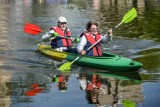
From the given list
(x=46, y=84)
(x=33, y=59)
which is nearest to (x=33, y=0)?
(x=33, y=59)

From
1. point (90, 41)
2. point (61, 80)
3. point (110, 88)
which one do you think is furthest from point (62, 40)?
point (110, 88)

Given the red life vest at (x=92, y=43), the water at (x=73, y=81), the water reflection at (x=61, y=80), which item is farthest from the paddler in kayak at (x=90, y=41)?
the water reflection at (x=61, y=80)

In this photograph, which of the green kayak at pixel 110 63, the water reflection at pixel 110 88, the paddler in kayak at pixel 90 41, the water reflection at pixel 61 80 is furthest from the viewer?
the paddler in kayak at pixel 90 41

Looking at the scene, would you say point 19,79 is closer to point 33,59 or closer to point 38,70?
point 38,70

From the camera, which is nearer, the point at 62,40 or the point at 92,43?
the point at 92,43

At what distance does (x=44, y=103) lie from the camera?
8734mm

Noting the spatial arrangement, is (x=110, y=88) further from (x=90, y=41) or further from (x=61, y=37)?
(x=61, y=37)

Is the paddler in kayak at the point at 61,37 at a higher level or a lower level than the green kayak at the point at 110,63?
higher

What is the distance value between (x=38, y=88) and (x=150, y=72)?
10.9 feet

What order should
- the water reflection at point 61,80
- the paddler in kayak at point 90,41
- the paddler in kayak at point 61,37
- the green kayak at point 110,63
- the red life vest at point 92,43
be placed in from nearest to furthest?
1. the water reflection at point 61,80
2. the green kayak at point 110,63
3. the paddler in kayak at point 90,41
4. the red life vest at point 92,43
5. the paddler in kayak at point 61,37

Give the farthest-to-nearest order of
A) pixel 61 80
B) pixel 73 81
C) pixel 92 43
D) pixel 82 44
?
pixel 92 43
pixel 82 44
pixel 61 80
pixel 73 81

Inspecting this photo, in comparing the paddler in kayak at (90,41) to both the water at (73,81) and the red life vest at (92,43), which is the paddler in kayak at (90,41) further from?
the water at (73,81)

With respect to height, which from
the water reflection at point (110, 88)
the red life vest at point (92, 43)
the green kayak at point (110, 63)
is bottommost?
the water reflection at point (110, 88)

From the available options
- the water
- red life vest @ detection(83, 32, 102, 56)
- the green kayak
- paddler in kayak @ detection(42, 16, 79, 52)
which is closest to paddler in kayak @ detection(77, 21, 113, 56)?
red life vest @ detection(83, 32, 102, 56)
